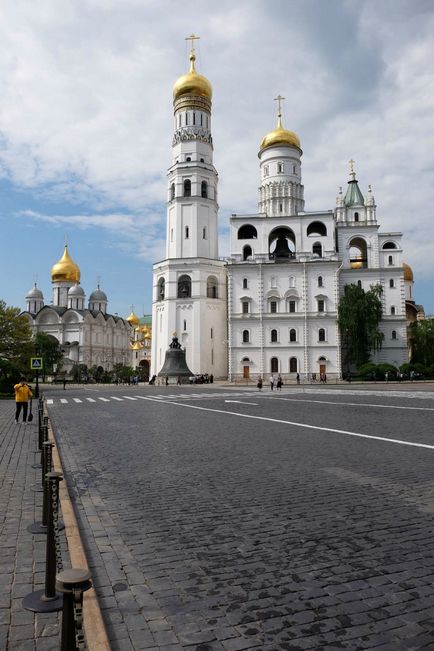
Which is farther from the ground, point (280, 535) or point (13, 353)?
point (13, 353)

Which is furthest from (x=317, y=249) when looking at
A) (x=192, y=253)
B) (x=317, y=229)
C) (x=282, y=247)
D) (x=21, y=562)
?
(x=21, y=562)

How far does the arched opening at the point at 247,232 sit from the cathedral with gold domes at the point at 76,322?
38.2m

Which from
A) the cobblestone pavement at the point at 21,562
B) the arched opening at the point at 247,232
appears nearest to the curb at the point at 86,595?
the cobblestone pavement at the point at 21,562

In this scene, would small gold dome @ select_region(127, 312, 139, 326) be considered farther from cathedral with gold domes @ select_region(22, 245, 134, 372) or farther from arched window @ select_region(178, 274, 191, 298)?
arched window @ select_region(178, 274, 191, 298)

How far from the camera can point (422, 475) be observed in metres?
7.87

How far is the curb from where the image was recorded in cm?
321

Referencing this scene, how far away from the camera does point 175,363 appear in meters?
54.3

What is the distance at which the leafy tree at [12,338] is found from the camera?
38781mm

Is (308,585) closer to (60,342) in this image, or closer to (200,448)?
(200,448)

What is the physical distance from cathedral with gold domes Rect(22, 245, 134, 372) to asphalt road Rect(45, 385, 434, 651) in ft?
258

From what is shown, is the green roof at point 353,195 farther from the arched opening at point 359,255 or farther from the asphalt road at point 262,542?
the asphalt road at point 262,542

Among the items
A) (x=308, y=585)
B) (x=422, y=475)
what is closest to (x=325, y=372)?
(x=422, y=475)

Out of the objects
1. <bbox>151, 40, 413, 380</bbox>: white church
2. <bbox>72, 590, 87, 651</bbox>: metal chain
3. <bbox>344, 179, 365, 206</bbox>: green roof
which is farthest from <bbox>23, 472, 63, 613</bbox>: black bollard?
<bbox>344, 179, 365, 206</bbox>: green roof

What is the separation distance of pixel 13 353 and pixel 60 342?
50.7 m
